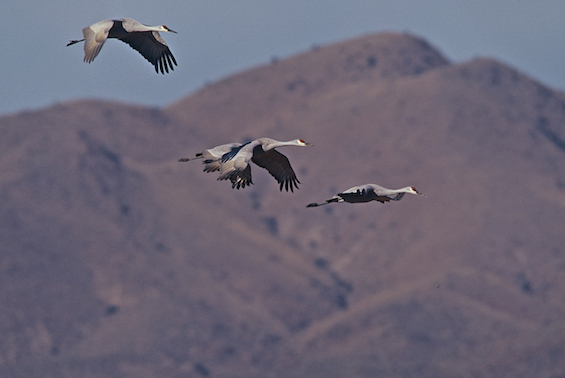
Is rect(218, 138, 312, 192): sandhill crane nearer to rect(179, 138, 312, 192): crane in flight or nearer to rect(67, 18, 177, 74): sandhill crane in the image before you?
rect(179, 138, 312, 192): crane in flight

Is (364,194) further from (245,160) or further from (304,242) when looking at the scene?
(304,242)

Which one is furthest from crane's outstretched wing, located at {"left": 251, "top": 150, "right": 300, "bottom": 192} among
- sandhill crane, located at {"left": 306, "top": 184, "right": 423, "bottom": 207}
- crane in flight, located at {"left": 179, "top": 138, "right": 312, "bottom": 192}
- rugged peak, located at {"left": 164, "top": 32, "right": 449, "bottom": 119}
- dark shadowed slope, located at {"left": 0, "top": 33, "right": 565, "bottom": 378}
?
rugged peak, located at {"left": 164, "top": 32, "right": 449, "bottom": 119}

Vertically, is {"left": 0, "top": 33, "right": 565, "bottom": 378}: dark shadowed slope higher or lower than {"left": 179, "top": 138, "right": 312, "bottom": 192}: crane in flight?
lower

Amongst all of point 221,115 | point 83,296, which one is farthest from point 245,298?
point 221,115

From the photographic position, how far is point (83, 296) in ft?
376

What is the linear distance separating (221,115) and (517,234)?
6240cm

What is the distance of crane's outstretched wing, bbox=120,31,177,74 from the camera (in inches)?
1085

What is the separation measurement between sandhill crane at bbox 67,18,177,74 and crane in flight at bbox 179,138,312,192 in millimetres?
3006

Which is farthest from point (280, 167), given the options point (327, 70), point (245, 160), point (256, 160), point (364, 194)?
point (327, 70)

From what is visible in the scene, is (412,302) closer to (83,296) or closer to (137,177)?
(83,296)

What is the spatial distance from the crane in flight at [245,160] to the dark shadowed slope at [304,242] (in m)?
73.1

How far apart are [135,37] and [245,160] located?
6.14 meters

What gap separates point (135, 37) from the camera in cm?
2753

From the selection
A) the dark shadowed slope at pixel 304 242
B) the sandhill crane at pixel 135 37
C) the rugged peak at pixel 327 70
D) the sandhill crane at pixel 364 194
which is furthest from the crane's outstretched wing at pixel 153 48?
the rugged peak at pixel 327 70
